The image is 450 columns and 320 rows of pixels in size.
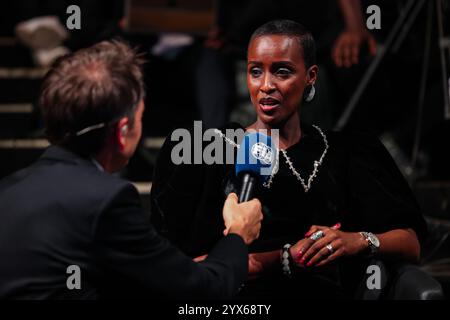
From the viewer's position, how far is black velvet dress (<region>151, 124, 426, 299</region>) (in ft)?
8.12

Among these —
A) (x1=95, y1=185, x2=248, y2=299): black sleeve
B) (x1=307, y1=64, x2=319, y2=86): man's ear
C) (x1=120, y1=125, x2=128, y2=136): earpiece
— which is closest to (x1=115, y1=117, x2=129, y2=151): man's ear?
(x1=120, y1=125, x2=128, y2=136): earpiece

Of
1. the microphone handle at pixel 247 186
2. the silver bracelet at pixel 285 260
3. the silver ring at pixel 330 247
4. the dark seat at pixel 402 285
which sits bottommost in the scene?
the dark seat at pixel 402 285

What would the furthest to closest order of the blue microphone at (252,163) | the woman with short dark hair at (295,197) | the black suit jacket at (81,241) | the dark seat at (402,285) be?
the woman with short dark hair at (295,197)
the dark seat at (402,285)
the blue microphone at (252,163)
the black suit jacket at (81,241)

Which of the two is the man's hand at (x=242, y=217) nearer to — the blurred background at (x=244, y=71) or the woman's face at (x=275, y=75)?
the woman's face at (x=275, y=75)

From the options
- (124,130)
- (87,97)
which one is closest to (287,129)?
(124,130)

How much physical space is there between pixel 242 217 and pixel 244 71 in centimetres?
253

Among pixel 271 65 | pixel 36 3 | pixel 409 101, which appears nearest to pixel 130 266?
pixel 271 65

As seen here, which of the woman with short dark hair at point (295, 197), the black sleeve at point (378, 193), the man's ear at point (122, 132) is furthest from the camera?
the black sleeve at point (378, 193)

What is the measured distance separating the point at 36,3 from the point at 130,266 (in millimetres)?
4030

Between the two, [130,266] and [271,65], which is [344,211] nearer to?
[271,65]

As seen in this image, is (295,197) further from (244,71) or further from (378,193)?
(244,71)

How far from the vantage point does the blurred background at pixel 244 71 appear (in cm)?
408

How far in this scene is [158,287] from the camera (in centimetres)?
189

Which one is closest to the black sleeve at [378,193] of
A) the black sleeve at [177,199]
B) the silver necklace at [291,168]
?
the silver necklace at [291,168]
